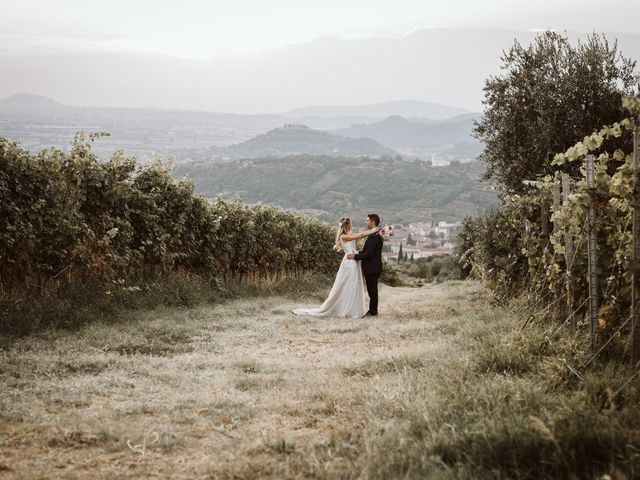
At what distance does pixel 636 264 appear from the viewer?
5574mm

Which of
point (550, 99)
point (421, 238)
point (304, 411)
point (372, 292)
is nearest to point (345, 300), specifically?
point (372, 292)

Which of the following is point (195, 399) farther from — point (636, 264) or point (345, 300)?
point (345, 300)

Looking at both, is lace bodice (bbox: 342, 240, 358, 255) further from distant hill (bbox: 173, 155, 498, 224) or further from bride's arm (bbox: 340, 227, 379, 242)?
distant hill (bbox: 173, 155, 498, 224)

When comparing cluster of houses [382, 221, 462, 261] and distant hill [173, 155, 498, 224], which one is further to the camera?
distant hill [173, 155, 498, 224]

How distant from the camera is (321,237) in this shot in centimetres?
2902

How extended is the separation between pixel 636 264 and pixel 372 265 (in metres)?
8.79

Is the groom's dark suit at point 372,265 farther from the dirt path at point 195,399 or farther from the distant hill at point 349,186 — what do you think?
the distant hill at point 349,186

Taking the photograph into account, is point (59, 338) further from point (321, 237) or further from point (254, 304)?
point (321, 237)

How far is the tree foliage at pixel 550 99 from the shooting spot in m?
15.9

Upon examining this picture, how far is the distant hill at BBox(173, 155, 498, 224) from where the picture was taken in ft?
436

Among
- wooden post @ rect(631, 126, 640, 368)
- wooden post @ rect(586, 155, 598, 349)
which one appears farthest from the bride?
wooden post @ rect(631, 126, 640, 368)

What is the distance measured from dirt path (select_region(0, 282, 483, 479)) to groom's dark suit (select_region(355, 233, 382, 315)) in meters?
3.93

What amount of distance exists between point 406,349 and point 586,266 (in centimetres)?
249

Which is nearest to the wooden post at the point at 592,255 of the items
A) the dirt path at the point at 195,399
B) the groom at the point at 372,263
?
the dirt path at the point at 195,399
